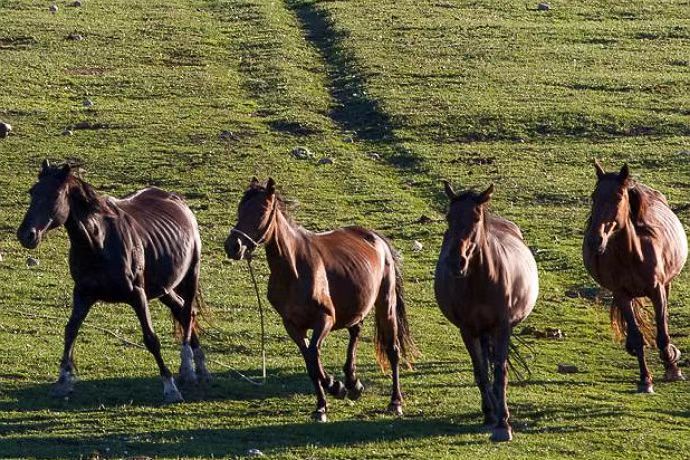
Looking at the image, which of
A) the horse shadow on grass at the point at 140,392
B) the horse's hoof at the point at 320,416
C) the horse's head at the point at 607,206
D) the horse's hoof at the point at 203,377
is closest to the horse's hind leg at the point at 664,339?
the horse's head at the point at 607,206

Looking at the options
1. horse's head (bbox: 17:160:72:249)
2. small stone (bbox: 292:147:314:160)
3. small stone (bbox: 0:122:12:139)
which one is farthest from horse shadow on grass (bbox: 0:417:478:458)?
small stone (bbox: 0:122:12:139)

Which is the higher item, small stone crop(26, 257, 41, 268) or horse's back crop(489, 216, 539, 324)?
horse's back crop(489, 216, 539, 324)

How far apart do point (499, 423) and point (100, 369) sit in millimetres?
5369

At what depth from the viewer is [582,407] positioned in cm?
1655

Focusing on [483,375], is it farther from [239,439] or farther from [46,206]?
[46,206]

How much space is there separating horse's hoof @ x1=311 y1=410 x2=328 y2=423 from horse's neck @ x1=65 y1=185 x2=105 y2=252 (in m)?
2.94

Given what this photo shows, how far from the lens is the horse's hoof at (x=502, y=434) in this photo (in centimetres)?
1461

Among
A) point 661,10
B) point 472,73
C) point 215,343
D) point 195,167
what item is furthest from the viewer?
point 661,10

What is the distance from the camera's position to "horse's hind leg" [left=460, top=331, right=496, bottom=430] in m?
15.1

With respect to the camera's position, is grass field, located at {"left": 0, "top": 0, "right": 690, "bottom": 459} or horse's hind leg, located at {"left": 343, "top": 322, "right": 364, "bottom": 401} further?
horse's hind leg, located at {"left": 343, "top": 322, "right": 364, "bottom": 401}

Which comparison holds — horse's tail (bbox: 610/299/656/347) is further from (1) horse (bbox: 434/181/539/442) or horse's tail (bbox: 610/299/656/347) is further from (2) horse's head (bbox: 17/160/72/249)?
(2) horse's head (bbox: 17/160/72/249)

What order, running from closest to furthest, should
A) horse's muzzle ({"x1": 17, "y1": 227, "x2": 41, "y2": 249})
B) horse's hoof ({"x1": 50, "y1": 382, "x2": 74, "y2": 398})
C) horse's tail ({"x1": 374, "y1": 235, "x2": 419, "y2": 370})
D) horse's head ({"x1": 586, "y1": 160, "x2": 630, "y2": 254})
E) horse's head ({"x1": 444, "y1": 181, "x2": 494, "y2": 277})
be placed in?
1. horse's head ({"x1": 444, "y1": 181, "x2": 494, "y2": 277})
2. horse's muzzle ({"x1": 17, "y1": 227, "x2": 41, "y2": 249})
3. horse's hoof ({"x1": 50, "y1": 382, "x2": 74, "y2": 398})
4. horse's head ({"x1": 586, "y1": 160, "x2": 630, "y2": 254})
5. horse's tail ({"x1": 374, "y1": 235, "x2": 419, "y2": 370})

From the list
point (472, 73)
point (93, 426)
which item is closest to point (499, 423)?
point (93, 426)

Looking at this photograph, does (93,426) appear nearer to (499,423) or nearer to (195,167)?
(499,423)
